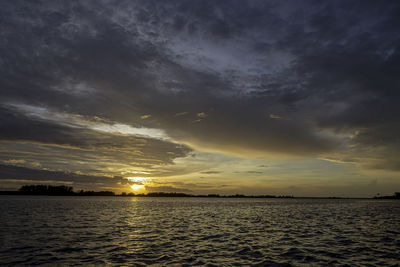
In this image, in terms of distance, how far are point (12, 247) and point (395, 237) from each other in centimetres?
4633

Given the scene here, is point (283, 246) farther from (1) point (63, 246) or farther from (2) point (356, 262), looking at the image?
(1) point (63, 246)

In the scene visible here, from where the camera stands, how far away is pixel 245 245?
28.0 meters

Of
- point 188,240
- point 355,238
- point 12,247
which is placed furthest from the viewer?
point 355,238

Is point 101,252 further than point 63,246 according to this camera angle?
No

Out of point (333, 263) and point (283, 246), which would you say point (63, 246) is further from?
point (333, 263)

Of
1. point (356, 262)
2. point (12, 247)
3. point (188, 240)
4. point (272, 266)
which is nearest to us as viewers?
point (272, 266)

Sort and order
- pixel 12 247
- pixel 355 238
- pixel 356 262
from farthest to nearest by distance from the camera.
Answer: pixel 355 238 → pixel 12 247 → pixel 356 262

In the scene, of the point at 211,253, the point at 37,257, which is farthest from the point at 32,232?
the point at 211,253

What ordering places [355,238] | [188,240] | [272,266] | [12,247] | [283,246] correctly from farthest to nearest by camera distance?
Result: [355,238]
[188,240]
[283,246]
[12,247]
[272,266]

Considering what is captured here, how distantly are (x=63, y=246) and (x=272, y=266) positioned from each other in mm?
21039

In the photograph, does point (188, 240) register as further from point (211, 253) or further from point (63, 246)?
point (63, 246)

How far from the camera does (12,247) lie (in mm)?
26094

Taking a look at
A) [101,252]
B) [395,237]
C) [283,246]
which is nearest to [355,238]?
[395,237]

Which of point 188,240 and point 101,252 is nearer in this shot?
point 101,252
